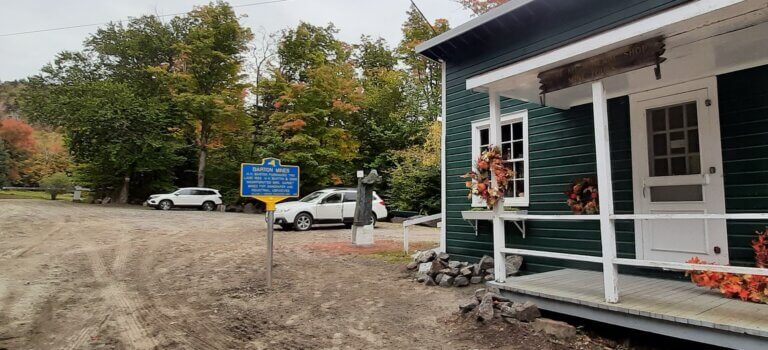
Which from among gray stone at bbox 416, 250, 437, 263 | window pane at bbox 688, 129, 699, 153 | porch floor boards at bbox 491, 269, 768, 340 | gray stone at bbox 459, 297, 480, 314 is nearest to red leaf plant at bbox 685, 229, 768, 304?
porch floor boards at bbox 491, 269, 768, 340

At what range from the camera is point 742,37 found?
11.8ft

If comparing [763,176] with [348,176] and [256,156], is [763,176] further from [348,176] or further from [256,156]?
[256,156]

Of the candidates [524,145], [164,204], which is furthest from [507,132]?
[164,204]

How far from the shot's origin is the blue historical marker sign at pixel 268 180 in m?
5.83

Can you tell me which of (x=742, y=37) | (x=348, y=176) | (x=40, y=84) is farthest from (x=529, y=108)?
(x=40, y=84)

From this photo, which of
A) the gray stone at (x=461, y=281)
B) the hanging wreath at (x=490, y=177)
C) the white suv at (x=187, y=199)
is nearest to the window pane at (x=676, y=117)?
the hanging wreath at (x=490, y=177)

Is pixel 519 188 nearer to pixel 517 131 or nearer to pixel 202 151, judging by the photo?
pixel 517 131

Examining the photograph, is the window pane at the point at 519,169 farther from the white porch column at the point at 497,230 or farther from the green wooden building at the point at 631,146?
the white porch column at the point at 497,230

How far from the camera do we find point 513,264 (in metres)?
5.80

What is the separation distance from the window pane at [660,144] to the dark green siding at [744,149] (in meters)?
0.54

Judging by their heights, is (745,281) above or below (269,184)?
below

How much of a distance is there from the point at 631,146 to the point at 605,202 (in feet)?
5.46

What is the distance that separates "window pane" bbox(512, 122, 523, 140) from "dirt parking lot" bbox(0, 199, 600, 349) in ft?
8.20

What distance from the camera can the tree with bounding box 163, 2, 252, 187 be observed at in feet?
77.6
